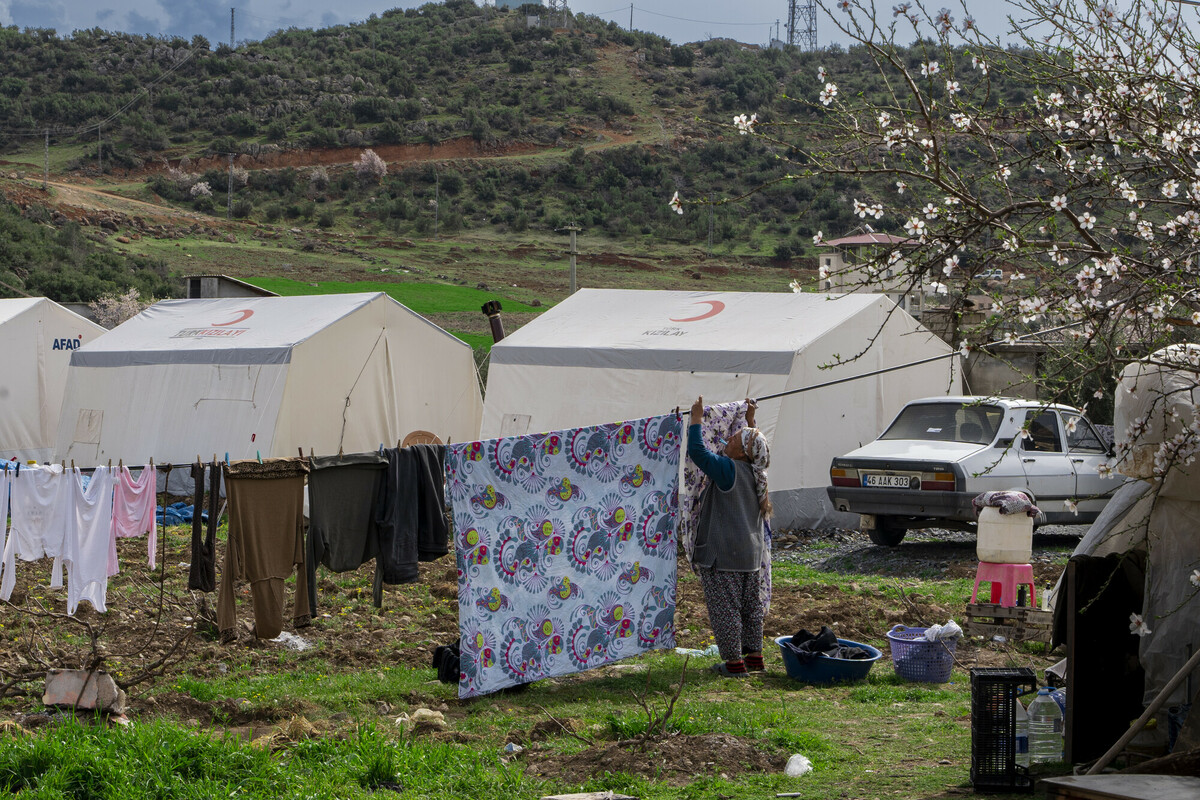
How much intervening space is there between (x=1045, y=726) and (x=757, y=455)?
2.26 meters

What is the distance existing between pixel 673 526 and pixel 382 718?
2.18 meters

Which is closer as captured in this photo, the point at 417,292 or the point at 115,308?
the point at 115,308

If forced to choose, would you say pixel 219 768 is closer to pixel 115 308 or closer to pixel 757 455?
pixel 757 455

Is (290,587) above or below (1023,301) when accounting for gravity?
below

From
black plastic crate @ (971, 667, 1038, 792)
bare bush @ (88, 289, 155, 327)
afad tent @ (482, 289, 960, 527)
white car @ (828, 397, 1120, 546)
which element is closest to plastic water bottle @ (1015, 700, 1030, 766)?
black plastic crate @ (971, 667, 1038, 792)

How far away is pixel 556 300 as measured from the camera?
45.4 m

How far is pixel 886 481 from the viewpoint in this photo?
435 inches

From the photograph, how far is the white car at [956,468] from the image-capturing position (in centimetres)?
1077

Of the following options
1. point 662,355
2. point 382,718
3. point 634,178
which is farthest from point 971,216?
point 634,178

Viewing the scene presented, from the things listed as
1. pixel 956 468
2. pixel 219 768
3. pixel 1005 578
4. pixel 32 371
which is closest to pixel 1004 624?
pixel 1005 578

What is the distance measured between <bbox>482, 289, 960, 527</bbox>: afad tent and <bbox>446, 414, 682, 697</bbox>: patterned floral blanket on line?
18.6ft

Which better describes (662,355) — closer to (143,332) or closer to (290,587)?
(290,587)

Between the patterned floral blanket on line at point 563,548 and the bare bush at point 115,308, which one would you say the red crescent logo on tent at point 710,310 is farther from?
the bare bush at point 115,308

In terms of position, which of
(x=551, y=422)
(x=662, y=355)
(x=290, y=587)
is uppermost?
(x=662, y=355)
